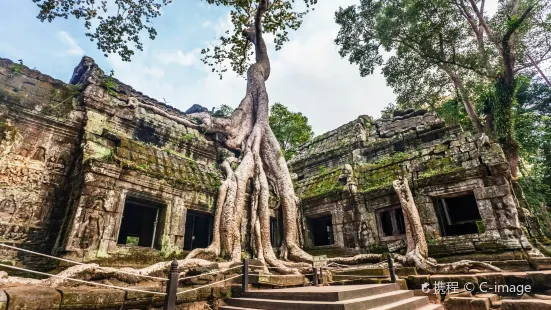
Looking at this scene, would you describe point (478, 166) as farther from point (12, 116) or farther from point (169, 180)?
point (12, 116)

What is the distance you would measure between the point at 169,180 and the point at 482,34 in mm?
13894

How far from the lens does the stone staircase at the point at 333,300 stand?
3.15 meters

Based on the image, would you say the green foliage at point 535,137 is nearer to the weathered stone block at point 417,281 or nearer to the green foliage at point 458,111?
the green foliage at point 458,111

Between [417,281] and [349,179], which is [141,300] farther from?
[349,179]

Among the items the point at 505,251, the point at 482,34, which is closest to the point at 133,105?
the point at 505,251

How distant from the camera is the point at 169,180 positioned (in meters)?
6.60

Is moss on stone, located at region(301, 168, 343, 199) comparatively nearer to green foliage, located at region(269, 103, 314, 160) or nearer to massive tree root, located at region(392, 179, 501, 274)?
massive tree root, located at region(392, 179, 501, 274)


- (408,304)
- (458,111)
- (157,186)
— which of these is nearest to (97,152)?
(157,186)

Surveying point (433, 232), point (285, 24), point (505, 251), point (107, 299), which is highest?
point (285, 24)

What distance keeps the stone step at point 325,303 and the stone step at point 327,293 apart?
9cm

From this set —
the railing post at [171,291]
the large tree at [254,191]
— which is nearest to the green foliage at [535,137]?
the large tree at [254,191]

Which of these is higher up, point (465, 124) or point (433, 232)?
point (465, 124)

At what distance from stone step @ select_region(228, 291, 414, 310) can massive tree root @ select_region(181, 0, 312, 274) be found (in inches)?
76.2

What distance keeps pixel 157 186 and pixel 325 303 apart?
16.0 ft
